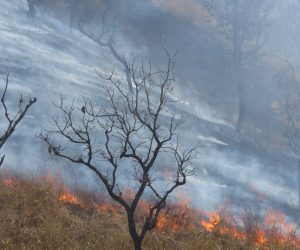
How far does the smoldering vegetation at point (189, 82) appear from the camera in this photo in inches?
701

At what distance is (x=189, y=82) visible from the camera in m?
33.6

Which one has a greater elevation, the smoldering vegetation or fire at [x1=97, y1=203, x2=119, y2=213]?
the smoldering vegetation

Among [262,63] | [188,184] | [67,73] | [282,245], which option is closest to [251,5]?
[262,63]

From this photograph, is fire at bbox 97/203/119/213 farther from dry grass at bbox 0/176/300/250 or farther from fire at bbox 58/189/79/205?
fire at bbox 58/189/79/205

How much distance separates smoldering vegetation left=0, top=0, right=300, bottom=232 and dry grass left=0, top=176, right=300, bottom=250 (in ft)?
10.4

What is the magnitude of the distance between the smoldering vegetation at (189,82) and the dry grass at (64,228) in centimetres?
318

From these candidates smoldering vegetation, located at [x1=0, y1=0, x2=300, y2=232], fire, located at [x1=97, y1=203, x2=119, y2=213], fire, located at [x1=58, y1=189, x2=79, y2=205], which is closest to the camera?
fire, located at [x1=58, y1=189, x2=79, y2=205]

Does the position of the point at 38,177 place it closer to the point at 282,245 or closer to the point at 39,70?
the point at 282,245

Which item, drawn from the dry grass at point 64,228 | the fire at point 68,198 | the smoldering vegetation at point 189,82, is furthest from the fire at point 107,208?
the smoldering vegetation at point 189,82

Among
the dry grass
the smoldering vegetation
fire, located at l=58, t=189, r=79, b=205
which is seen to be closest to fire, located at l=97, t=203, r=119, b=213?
the dry grass

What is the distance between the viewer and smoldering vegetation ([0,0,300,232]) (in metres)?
17.8

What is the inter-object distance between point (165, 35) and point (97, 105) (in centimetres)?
1673

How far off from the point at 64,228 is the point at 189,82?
1009 inches

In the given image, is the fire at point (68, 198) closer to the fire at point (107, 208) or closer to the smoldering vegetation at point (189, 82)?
the fire at point (107, 208)
